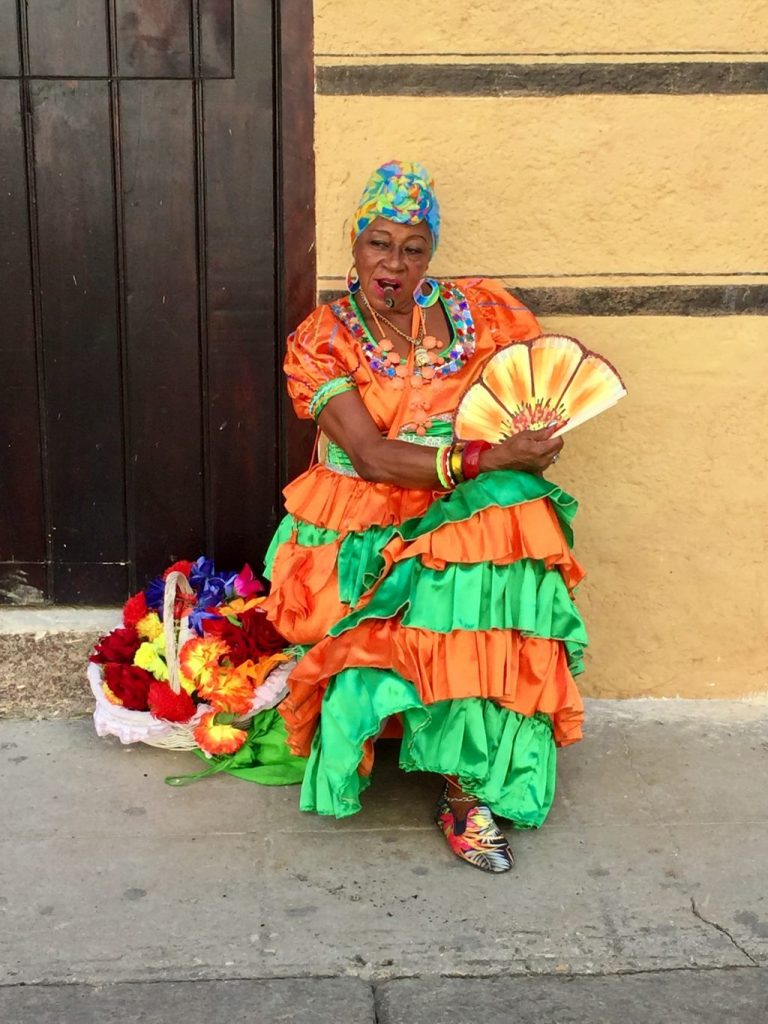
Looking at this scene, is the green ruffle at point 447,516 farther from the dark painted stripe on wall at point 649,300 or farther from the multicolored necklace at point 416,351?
the dark painted stripe on wall at point 649,300

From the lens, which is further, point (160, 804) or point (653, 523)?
point (653, 523)

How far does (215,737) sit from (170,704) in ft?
0.48

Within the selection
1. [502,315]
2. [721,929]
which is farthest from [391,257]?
[721,929]

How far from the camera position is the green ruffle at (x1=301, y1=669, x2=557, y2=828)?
2.90 m

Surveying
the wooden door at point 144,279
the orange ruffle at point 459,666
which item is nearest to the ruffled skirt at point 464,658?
the orange ruffle at point 459,666

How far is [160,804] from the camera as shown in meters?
3.20

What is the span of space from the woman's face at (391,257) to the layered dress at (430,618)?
0.11 meters

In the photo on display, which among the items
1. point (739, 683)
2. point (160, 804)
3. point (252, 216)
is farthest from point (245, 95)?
point (739, 683)

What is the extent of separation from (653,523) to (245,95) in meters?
1.68

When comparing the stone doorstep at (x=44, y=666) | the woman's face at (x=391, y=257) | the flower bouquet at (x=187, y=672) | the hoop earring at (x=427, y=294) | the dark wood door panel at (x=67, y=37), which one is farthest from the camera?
the stone doorstep at (x=44, y=666)

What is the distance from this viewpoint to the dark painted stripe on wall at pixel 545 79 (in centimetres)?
341

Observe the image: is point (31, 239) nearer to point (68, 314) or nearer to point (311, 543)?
point (68, 314)

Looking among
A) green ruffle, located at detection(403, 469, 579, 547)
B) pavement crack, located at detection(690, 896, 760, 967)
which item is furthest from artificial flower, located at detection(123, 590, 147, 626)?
pavement crack, located at detection(690, 896, 760, 967)

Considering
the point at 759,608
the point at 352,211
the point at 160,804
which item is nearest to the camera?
the point at 160,804
